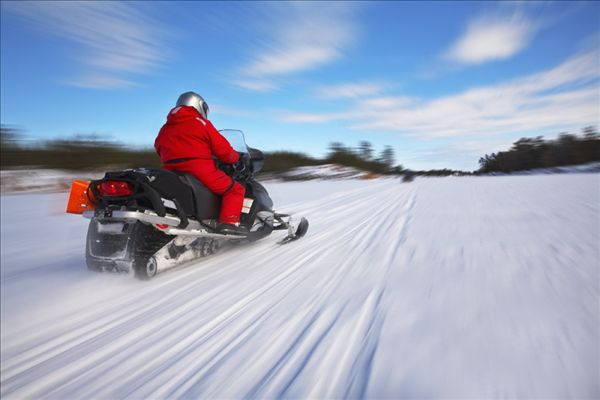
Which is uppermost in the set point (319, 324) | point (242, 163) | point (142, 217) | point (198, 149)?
point (198, 149)

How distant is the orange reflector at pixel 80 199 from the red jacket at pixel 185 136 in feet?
2.26

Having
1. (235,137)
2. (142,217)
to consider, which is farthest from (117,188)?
(235,137)

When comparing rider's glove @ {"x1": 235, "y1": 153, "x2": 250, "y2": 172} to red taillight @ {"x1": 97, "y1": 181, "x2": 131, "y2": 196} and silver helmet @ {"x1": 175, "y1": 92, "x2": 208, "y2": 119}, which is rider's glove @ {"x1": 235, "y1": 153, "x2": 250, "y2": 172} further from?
red taillight @ {"x1": 97, "y1": 181, "x2": 131, "y2": 196}

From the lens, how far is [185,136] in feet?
9.77

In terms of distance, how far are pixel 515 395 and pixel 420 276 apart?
142 cm

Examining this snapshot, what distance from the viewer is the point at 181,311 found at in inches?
88.9

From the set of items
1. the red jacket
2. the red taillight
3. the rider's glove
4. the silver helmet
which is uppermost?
the silver helmet

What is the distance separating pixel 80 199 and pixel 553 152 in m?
59.2

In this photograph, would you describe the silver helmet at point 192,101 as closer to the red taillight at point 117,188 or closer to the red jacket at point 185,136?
the red jacket at point 185,136

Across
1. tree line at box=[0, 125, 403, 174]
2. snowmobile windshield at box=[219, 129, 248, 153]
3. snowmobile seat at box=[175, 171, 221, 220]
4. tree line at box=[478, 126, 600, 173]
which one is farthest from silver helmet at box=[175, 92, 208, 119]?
tree line at box=[478, 126, 600, 173]

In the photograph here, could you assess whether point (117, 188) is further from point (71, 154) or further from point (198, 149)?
point (71, 154)

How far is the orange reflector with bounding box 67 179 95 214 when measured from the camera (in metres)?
2.68

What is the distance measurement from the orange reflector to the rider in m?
0.68

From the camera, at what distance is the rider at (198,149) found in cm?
300
